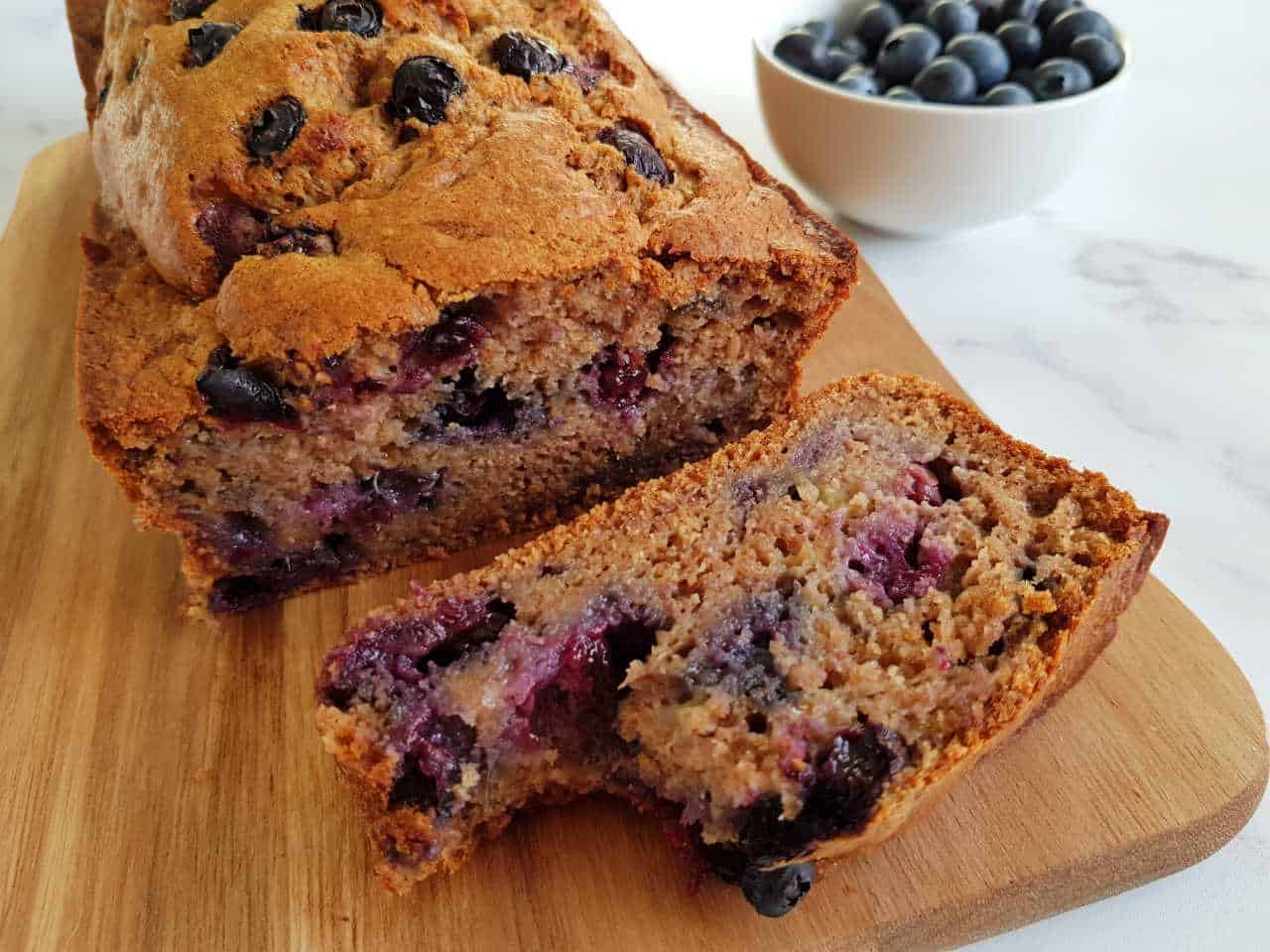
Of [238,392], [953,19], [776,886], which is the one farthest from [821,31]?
[776,886]

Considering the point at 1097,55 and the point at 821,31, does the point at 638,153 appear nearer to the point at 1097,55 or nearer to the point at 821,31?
the point at 821,31

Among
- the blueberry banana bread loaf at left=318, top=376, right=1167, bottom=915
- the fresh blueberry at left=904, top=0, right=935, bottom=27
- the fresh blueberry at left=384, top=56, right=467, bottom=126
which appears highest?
the fresh blueberry at left=384, top=56, right=467, bottom=126

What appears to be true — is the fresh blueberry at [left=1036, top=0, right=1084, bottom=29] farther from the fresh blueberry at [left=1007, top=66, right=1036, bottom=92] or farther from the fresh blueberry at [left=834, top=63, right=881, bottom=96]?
the fresh blueberry at [left=834, top=63, right=881, bottom=96]

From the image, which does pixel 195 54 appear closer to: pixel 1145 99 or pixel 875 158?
pixel 875 158

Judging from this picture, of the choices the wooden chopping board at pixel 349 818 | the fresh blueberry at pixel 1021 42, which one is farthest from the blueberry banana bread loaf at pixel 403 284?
the fresh blueberry at pixel 1021 42

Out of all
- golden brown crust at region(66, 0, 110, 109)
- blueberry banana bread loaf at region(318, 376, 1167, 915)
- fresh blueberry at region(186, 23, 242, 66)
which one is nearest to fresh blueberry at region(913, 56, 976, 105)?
blueberry banana bread loaf at region(318, 376, 1167, 915)

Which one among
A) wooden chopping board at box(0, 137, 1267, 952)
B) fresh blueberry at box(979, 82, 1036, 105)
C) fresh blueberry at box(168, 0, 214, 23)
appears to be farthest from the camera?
fresh blueberry at box(979, 82, 1036, 105)
